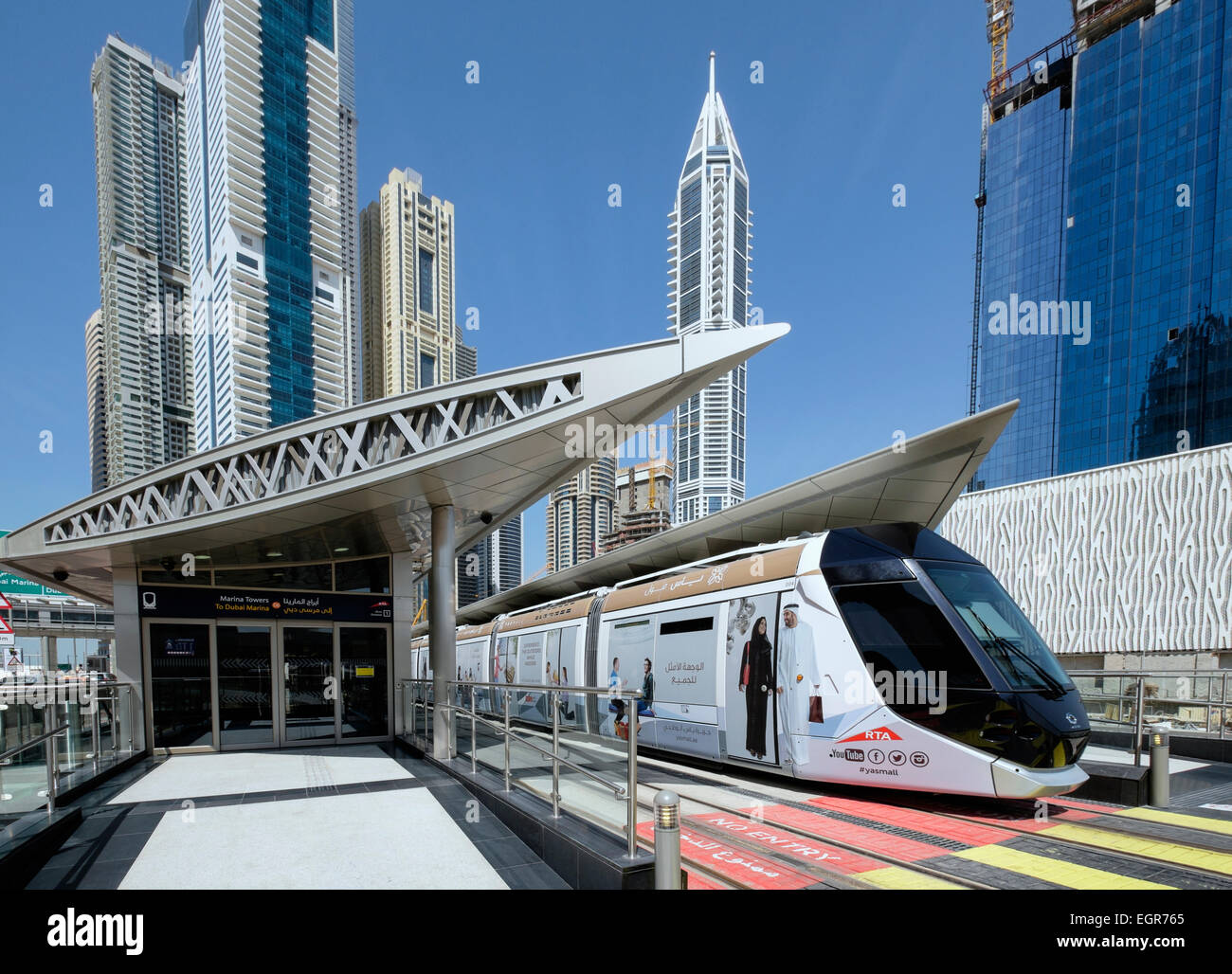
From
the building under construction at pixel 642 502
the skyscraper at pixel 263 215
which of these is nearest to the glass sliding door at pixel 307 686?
the skyscraper at pixel 263 215

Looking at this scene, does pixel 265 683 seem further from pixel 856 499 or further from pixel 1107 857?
pixel 1107 857

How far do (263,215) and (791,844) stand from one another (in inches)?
4099

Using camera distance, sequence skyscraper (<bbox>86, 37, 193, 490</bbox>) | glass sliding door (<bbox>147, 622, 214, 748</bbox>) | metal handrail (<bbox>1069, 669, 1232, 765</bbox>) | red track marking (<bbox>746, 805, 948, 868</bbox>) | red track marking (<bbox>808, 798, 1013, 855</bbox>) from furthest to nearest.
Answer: skyscraper (<bbox>86, 37, 193, 490</bbox>), glass sliding door (<bbox>147, 622, 214, 748</bbox>), metal handrail (<bbox>1069, 669, 1232, 765</bbox>), red track marking (<bbox>808, 798, 1013, 855</bbox>), red track marking (<bbox>746, 805, 948, 868</bbox>)

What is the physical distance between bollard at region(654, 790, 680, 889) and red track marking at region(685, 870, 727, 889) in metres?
1.22

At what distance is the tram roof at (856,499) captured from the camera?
34.1ft

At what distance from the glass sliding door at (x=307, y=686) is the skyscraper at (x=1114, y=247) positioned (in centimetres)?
9214

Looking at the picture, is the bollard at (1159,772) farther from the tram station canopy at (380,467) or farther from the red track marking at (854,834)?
the tram station canopy at (380,467)

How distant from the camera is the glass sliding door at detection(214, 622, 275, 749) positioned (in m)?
12.1

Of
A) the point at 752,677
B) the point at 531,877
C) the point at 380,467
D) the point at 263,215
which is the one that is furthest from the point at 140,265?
the point at 531,877

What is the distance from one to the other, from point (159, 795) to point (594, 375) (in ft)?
25.1

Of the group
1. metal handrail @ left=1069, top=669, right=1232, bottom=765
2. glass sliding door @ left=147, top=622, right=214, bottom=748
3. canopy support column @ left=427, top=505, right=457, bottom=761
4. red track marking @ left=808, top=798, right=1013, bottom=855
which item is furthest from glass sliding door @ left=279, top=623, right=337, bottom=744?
metal handrail @ left=1069, top=669, right=1232, bottom=765

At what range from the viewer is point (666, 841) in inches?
143

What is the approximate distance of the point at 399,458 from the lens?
348 inches

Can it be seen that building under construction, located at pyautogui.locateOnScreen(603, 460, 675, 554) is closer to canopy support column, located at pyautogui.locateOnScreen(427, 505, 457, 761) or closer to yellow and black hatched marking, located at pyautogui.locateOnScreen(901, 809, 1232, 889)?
canopy support column, located at pyautogui.locateOnScreen(427, 505, 457, 761)
